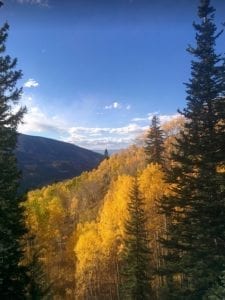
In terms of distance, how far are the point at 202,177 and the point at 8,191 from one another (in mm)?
10162

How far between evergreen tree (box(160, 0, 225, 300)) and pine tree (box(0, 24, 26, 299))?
849 centimetres

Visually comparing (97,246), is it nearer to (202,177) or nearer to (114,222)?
(114,222)

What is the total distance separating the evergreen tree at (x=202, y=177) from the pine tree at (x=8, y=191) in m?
8.49

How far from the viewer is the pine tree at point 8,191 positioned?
1714 cm

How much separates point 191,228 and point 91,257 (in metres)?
43.9

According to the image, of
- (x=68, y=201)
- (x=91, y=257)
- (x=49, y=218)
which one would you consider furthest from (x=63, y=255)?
(x=68, y=201)

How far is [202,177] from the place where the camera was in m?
20.4

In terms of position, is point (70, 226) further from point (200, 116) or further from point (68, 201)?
point (200, 116)

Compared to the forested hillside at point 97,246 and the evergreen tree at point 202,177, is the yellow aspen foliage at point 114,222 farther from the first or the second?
the evergreen tree at point 202,177

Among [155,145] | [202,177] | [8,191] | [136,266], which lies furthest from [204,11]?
[155,145]

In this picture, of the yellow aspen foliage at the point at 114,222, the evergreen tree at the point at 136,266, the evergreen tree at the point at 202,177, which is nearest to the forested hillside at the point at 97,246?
the yellow aspen foliage at the point at 114,222

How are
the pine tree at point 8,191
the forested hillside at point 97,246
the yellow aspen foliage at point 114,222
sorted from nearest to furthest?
1. the pine tree at point 8,191
2. the forested hillside at point 97,246
3. the yellow aspen foliage at point 114,222

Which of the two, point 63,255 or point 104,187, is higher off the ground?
point 104,187

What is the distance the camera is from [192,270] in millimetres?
19266
